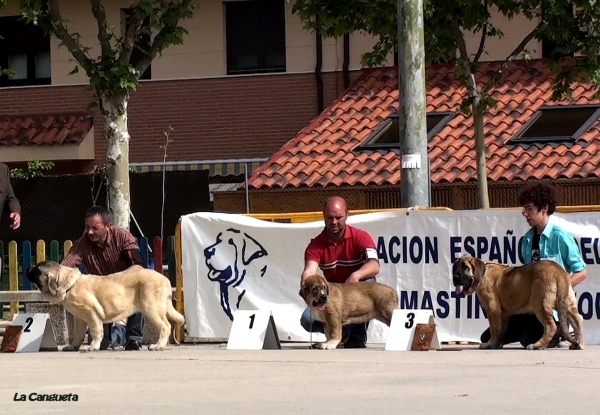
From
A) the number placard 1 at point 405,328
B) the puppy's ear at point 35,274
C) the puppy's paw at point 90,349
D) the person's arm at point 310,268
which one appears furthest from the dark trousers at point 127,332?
the number placard 1 at point 405,328

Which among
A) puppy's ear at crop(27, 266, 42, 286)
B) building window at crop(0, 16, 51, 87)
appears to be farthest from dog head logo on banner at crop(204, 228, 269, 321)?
building window at crop(0, 16, 51, 87)

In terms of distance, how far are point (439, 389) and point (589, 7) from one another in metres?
11.0

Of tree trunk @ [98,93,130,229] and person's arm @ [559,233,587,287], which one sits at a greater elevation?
tree trunk @ [98,93,130,229]

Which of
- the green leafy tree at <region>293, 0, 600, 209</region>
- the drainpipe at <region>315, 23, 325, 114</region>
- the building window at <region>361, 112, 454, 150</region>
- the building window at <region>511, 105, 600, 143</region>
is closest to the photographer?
the green leafy tree at <region>293, 0, 600, 209</region>

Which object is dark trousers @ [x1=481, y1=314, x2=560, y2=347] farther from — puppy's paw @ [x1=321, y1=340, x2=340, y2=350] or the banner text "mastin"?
puppy's paw @ [x1=321, y1=340, x2=340, y2=350]

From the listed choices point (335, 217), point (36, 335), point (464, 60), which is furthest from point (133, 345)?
point (464, 60)

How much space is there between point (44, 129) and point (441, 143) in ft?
28.3

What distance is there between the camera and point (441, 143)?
27312 millimetres

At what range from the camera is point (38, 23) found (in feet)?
63.6

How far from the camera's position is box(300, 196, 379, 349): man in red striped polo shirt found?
15.1 metres

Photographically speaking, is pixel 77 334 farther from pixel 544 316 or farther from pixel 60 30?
pixel 60 30

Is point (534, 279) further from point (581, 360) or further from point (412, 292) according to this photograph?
point (412, 292)

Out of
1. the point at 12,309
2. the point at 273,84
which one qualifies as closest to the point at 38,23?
the point at 12,309

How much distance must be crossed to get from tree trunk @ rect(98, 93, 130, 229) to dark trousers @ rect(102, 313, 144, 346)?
363 centimetres
